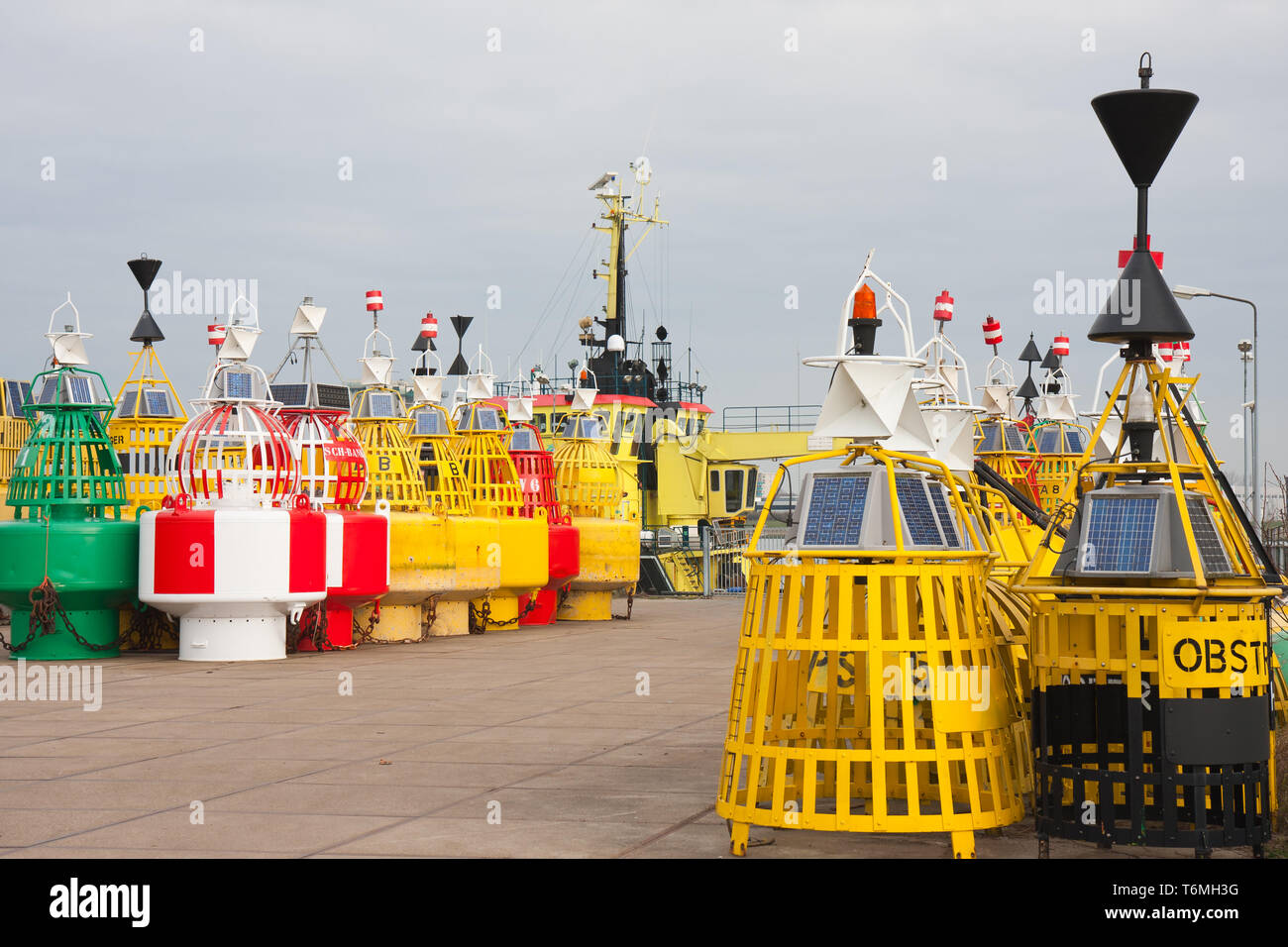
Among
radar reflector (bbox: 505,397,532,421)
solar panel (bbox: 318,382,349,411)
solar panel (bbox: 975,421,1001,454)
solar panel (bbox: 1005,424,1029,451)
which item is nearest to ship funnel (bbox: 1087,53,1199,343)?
solar panel (bbox: 318,382,349,411)

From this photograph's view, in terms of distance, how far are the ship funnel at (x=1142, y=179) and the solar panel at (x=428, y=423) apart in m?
19.3

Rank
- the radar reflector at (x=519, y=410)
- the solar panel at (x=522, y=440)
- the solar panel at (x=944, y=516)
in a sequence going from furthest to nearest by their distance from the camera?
the radar reflector at (x=519, y=410) < the solar panel at (x=522, y=440) < the solar panel at (x=944, y=516)

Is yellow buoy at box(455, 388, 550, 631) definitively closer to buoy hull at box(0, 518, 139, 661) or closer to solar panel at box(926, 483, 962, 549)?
buoy hull at box(0, 518, 139, 661)

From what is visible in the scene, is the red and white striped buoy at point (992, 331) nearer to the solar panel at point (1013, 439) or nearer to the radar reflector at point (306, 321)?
the solar panel at point (1013, 439)

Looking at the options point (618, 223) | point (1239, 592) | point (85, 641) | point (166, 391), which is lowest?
point (85, 641)

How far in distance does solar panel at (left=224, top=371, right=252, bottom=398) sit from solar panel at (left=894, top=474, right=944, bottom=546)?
1293cm

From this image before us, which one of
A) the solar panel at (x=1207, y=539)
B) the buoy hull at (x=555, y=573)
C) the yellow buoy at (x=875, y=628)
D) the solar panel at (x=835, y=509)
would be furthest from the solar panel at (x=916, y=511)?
the buoy hull at (x=555, y=573)

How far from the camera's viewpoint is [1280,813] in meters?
8.20

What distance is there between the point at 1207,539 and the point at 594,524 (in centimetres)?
2113

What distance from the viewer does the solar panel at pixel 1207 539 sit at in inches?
299

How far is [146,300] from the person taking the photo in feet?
76.9
